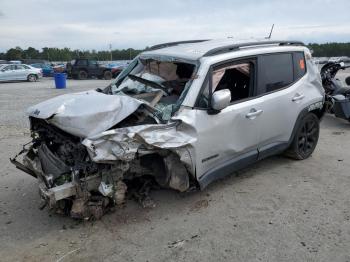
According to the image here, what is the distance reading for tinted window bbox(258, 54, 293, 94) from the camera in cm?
502

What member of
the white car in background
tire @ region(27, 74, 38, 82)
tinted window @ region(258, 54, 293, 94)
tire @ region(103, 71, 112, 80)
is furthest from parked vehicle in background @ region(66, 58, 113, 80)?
tinted window @ region(258, 54, 293, 94)

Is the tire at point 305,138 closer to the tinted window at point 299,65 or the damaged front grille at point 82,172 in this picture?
the tinted window at point 299,65

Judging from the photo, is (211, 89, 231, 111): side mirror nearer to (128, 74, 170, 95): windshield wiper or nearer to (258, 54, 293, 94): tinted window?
(128, 74, 170, 95): windshield wiper

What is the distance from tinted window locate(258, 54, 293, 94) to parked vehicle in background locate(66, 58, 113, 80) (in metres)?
26.7

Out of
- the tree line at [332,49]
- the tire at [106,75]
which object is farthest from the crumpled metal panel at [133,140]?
the tree line at [332,49]

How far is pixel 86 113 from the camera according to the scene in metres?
3.89

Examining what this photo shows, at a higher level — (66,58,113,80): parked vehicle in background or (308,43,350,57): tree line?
(308,43,350,57): tree line

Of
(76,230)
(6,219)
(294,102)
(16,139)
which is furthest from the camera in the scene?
(16,139)

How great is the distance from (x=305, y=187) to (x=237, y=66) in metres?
1.88

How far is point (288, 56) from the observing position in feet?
18.1

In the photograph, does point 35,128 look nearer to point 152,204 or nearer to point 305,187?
point 152,204

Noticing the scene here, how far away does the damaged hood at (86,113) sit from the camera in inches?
150

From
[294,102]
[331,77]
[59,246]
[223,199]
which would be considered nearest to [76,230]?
[59,246]

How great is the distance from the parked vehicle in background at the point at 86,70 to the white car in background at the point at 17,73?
2.87 m
